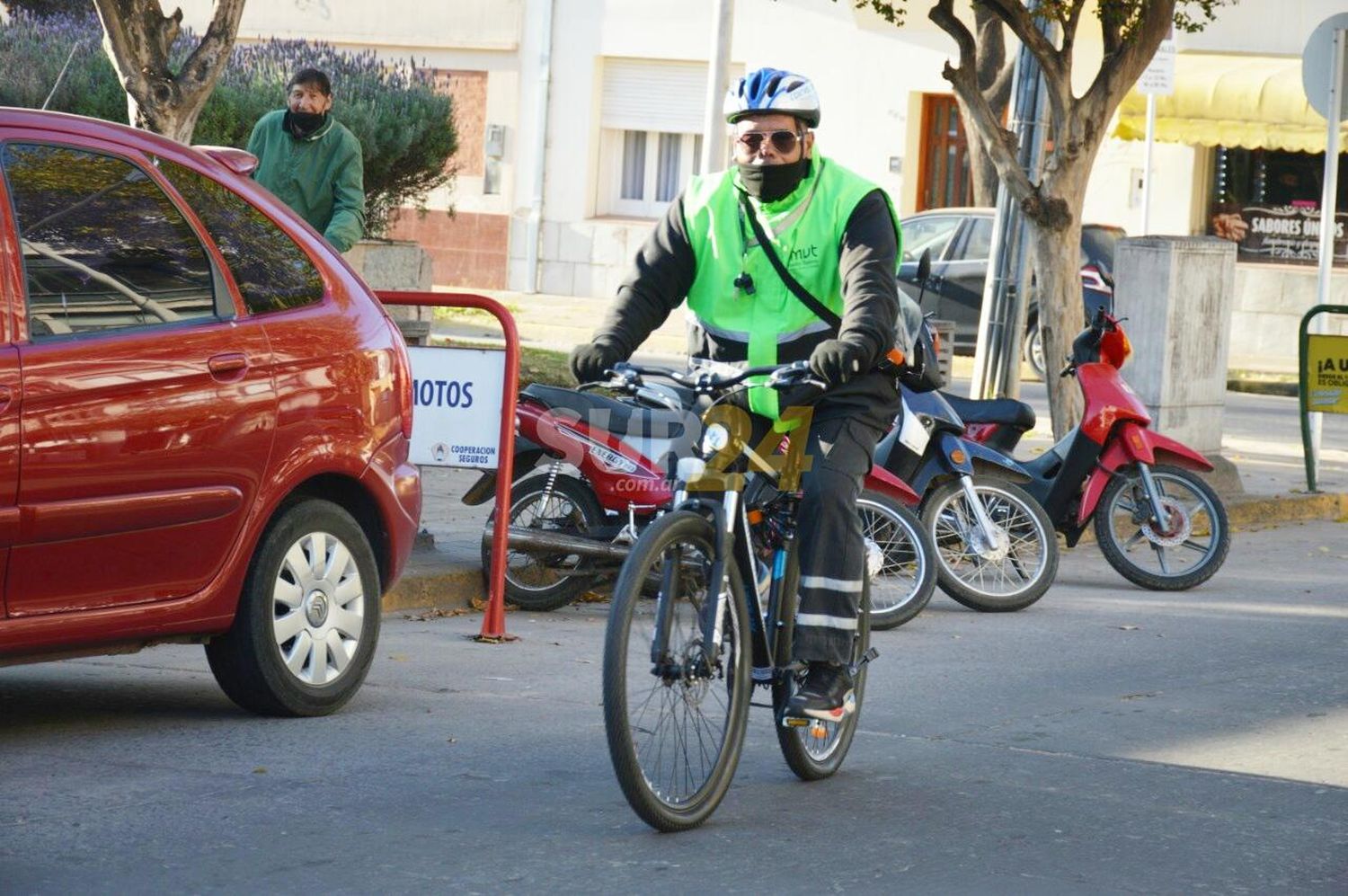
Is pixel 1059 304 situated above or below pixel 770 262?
above

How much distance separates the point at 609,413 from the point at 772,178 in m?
3.48

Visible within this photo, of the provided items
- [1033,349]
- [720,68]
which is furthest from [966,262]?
[720,68]

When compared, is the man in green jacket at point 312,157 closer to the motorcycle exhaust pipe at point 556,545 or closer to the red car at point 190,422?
the motorcycle exhaust pipe at point 556,545

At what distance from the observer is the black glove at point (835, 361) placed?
17.6ft

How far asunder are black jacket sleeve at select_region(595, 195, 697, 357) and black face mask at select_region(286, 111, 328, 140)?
4.66m

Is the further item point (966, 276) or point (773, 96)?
point (966, 276)

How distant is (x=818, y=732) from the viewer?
5.88 meters

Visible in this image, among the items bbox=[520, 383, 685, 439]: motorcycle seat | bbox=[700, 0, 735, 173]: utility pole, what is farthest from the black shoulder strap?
bbox=[700, 0, 735, 173]: utility pole

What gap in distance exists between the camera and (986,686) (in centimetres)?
771

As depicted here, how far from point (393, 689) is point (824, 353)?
2.42 meters

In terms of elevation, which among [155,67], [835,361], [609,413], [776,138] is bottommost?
[609,413]

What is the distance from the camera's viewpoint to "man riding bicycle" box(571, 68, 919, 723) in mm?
5621

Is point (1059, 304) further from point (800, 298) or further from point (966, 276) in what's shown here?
point (800, 298)

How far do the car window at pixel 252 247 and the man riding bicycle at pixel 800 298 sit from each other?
1.24 m
